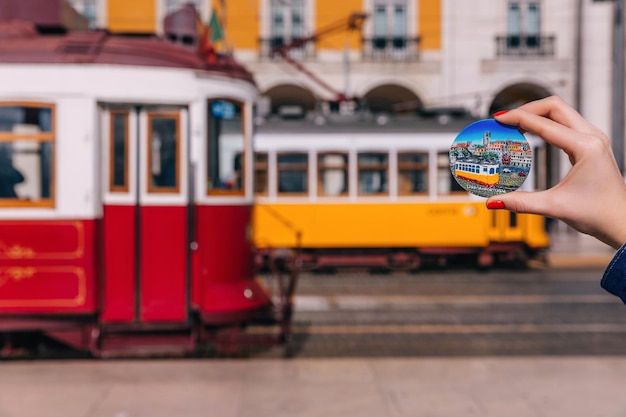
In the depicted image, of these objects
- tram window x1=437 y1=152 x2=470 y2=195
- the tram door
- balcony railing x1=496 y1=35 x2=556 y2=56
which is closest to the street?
the tram door

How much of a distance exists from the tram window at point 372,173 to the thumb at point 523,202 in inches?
504

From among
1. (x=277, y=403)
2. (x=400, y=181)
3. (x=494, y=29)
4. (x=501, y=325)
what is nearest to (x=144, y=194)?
(x=277, y=403)

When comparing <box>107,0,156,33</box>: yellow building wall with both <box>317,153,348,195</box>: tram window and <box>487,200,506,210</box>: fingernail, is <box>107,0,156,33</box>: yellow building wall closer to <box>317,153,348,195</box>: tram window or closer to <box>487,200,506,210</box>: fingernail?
<box>317,153,348,195</box>: tram window

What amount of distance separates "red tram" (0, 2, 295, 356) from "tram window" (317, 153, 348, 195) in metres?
7.46

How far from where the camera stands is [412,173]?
14.6 metres

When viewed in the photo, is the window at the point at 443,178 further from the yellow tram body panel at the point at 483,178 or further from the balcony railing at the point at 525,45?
the yellow tram body panel at the point at 483,178

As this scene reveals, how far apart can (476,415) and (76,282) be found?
379 cm

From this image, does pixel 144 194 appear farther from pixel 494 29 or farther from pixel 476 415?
pixel 494 29

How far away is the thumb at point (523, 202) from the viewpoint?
1.72m

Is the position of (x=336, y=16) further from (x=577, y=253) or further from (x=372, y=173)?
(x=577, y=253)

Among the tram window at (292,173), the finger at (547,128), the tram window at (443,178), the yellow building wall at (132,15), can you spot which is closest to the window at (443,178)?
the tram window at (443,178)

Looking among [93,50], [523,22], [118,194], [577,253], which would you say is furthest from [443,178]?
[523,22]

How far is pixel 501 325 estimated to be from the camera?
909 centimetres

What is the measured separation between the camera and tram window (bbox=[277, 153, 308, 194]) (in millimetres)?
14602
